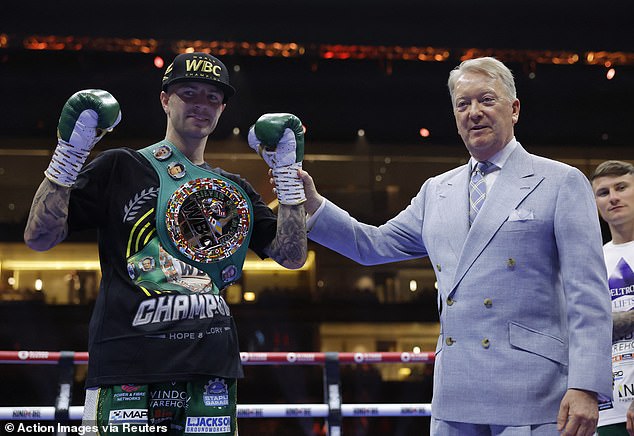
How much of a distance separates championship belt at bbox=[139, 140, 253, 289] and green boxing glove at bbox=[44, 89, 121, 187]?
0.20 meters

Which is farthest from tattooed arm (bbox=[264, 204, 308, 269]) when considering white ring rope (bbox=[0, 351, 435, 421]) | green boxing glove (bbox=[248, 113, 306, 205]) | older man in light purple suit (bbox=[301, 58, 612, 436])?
white ring rope (bbox=[0, 351, 435, 421])

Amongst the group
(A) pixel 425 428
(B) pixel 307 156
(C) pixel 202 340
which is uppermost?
(B) pixel 307 156

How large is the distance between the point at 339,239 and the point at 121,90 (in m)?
6.67

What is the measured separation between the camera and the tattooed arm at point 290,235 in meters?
2.03

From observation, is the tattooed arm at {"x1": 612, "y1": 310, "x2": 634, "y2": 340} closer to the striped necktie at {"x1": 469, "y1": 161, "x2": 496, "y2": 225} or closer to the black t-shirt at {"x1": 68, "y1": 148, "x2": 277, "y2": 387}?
the striped necktie at {"x1": 469, "y1": 161, "x2": 496, "y2": 225}

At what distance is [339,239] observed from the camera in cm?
228

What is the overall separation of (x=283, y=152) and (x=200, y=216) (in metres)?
0.30

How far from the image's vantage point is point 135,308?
5.97ft

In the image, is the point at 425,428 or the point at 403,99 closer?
the point at 425,428

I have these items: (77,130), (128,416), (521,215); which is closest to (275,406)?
(128,416)

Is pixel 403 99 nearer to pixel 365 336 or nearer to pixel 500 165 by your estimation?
pixel 365 336

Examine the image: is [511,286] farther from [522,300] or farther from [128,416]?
[128,416]

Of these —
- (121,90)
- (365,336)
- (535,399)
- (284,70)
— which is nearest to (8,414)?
(535,399)

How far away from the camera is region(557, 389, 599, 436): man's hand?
5.68 ft
